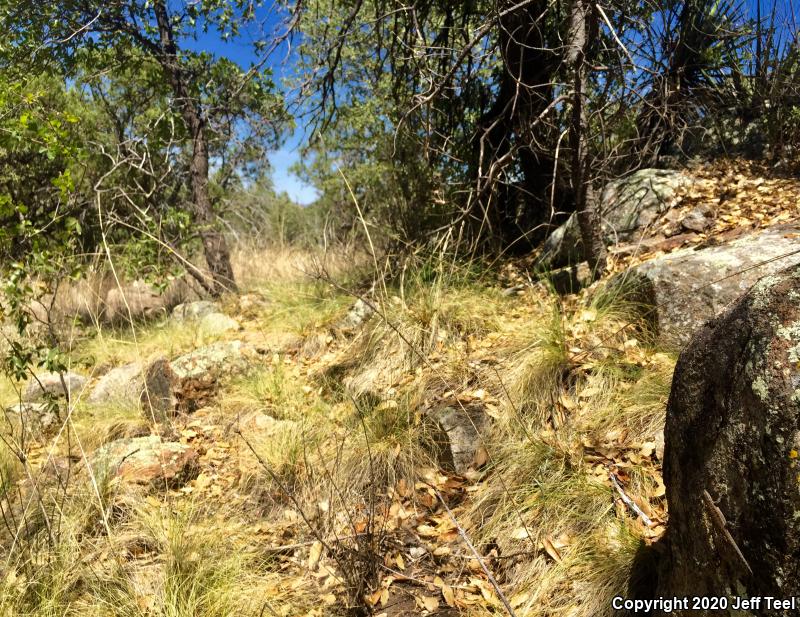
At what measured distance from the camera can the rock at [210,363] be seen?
4535mm

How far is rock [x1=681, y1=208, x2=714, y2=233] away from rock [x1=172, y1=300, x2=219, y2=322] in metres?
5.09

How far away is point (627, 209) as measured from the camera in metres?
4.82


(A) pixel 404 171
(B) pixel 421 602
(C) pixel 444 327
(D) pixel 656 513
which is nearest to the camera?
(D) pixel 656 513

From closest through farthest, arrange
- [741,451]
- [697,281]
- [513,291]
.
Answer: [741,451]
[697,281]
[513,291]

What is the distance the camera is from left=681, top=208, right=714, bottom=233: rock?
170 inches

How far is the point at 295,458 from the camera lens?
10.5 ft

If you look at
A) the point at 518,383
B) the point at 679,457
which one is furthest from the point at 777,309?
the point at 518,383

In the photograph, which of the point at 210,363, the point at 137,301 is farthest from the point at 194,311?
the point at 210,363

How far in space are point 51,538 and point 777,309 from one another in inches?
117

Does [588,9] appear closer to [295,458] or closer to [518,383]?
[518,383]

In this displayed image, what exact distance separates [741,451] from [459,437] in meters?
1.93

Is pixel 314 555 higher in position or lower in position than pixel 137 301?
lower

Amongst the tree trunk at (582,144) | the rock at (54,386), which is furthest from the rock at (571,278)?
the rock at (54,386)

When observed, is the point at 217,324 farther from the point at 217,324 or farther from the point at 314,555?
the point at 314,555
